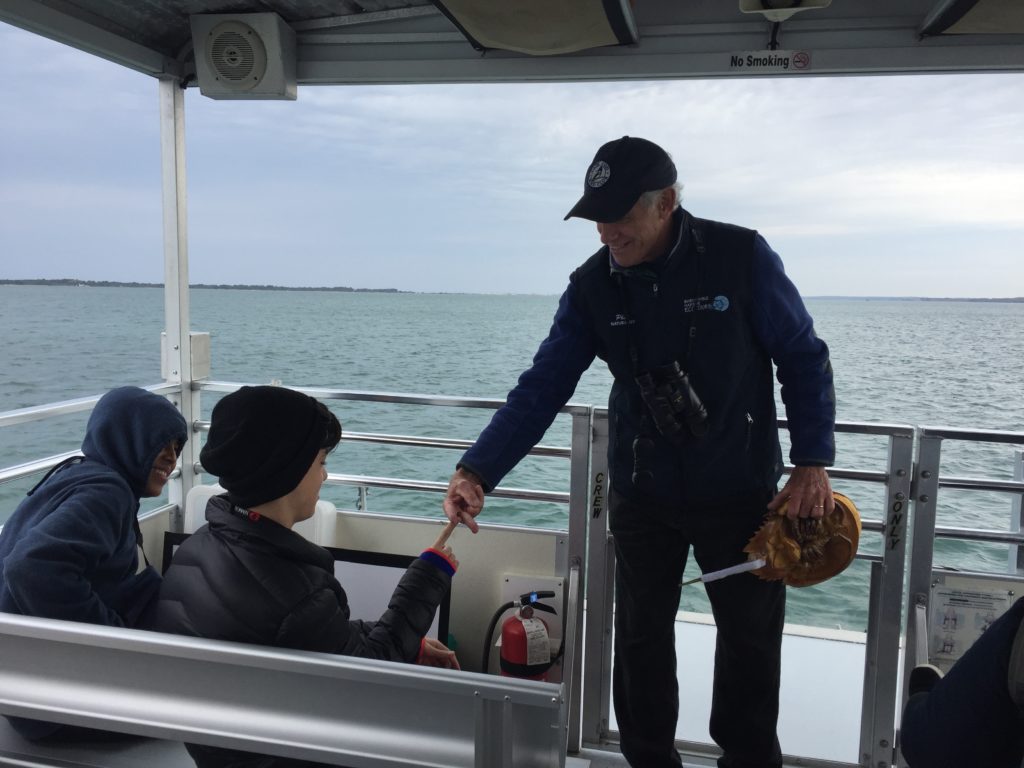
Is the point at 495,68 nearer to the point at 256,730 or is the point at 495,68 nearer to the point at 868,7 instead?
the point at 868,7

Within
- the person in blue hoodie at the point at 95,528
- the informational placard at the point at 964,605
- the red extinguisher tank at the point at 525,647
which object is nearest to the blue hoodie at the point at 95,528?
the person in blue hoodie at the point at 95,528

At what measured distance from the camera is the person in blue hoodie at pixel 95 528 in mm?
1683

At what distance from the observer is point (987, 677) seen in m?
1.18

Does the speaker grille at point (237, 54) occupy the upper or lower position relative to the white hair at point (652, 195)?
upper

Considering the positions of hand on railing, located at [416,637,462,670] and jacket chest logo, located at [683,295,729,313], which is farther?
hand on railing, located at [416,637,462,670]

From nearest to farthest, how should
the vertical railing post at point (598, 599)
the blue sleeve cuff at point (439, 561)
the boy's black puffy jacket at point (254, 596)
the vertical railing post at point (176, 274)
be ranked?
the boy's black puffy jacket at point (254, 596) → the blue sleeve cuff at point (439, 561) → the vertical railing post at point (598, 599) → the vertical railing post at point (176, 274)

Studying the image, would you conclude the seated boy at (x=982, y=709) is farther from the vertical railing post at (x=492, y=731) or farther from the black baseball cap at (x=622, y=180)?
the black baseball cap at (x=622, y=180)

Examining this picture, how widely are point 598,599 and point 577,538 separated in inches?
8.8

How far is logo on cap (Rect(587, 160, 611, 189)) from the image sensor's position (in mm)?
→ 1963

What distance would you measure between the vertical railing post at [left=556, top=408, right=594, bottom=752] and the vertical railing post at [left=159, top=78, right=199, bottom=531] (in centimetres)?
179

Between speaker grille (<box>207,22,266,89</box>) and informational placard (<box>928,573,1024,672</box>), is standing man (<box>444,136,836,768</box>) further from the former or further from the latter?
speaker grille (<box>207,22,266,89</box>)

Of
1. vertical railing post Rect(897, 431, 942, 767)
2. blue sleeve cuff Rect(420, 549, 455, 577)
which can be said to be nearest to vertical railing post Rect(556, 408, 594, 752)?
blue sleeve cuff Rect(420, 549, 455, 577)

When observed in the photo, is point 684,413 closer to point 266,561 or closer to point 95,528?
point 266,561

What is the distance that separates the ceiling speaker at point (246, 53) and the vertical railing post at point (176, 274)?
0.28 meters
